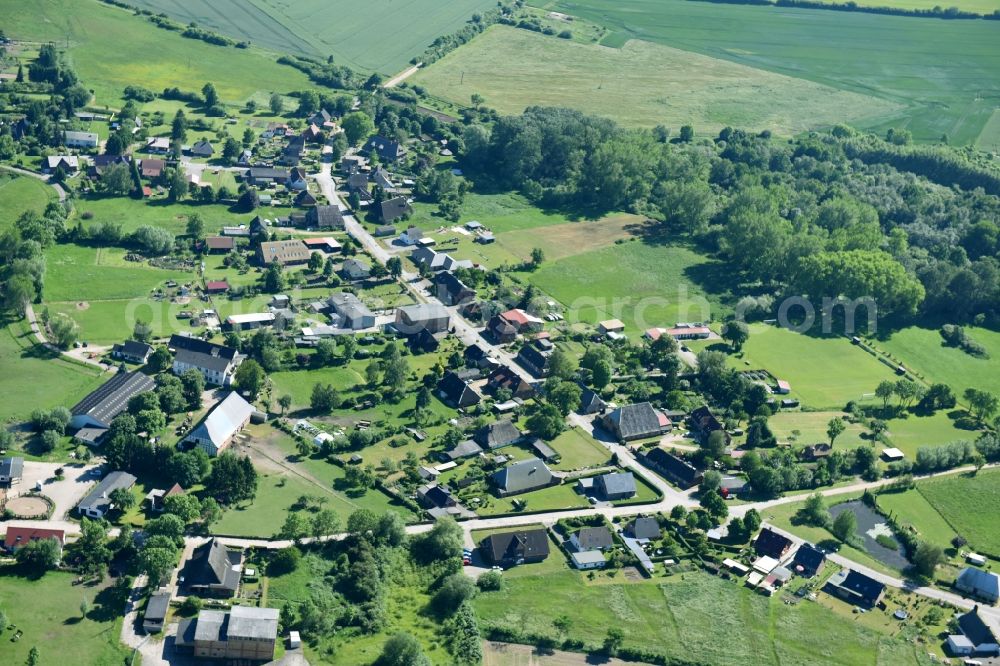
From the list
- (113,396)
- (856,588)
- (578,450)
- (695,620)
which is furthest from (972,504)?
(113,396)

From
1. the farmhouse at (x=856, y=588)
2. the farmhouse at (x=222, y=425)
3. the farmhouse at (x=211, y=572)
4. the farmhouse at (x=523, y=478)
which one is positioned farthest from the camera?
the farmhouse at (x=523, y=478)

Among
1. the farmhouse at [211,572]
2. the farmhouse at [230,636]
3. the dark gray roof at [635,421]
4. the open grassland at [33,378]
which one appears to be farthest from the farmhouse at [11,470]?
the dark gray roof at [635,421]

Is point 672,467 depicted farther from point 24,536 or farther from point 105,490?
point 24,536

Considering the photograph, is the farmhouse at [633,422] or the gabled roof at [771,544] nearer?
the gabled roof at [771,544]

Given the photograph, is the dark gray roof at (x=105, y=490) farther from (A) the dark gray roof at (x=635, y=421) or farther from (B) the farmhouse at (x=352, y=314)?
(A) the dark gray roof at (x=635, y=421)

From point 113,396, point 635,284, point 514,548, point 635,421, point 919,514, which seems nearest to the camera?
point 514,548

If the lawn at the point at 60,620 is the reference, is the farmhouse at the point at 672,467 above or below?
above

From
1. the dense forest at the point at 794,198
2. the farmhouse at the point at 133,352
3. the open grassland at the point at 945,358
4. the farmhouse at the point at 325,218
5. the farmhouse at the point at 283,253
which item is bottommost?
the farmhouse at the point at 133,352

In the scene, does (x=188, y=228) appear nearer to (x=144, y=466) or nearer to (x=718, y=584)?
(x=144, y=466)
